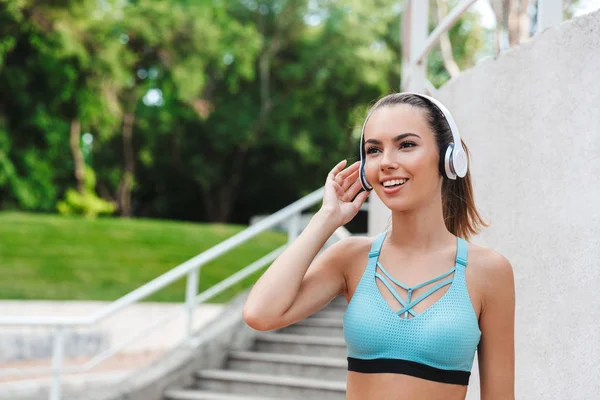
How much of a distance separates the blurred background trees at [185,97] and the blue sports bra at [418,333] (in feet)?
44.3

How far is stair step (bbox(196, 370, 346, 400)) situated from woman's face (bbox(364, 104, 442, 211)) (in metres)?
4.47

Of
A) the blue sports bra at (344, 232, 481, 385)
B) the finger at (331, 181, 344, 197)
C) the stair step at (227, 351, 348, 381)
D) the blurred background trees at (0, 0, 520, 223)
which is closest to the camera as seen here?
the blue sports bra at (344, 232, 481, 385)

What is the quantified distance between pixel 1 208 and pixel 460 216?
2207cm

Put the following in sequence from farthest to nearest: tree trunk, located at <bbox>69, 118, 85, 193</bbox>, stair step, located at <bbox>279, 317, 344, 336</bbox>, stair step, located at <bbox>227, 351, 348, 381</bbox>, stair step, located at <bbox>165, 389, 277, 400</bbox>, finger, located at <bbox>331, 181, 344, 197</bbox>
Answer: tree trunk, located at <bbox>69, 118, 85, 193</bbox> → stair step, located at <bbox>279, 317, 344, 336</bbox> → stair step, located at <bbox>227, 351, 348, 381</bbox> → stair step, located at <bbox>165, 389, 277, 400</bbox> → finger, located at <bbox>331, 181, 344, 197</bbox>

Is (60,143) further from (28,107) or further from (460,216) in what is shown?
(460,216)

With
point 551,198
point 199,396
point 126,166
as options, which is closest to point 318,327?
point 199,396

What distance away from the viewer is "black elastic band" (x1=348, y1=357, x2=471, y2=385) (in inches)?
62.5

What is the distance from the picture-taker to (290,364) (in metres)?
6.67

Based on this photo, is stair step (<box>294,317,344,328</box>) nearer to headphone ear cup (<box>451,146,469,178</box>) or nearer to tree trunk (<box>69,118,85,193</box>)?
headphone ear cup (<box>451,146,469,178</box>)

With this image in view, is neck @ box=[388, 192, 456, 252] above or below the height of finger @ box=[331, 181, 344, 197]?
below

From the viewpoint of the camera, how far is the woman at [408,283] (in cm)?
159

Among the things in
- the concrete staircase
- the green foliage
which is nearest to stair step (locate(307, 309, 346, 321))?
the concrete staircase

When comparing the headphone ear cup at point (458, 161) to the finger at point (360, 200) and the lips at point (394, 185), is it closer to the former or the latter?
the lips at point (394, 185)

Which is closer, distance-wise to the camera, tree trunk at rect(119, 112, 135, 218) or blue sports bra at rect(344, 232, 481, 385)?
blue sports bra at rect(344, 232, 481, 385)
